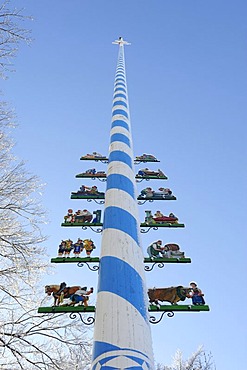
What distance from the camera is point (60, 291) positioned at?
10.0ft

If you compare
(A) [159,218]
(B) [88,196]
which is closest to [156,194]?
(A) [159,218]

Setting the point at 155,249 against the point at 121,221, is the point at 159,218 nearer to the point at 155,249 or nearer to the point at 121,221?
the point at 155,249

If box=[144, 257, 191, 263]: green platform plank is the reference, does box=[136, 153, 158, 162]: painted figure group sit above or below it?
above

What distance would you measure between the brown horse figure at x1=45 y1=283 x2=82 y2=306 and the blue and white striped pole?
1146 mm

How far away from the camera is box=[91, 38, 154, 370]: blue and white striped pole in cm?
132

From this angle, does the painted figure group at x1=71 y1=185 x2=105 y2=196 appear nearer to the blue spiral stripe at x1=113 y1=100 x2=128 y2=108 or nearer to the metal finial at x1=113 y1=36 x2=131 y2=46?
the blue spiral stripe at x1=113 y1=100 x2=128 y2=108

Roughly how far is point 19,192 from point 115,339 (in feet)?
18.2

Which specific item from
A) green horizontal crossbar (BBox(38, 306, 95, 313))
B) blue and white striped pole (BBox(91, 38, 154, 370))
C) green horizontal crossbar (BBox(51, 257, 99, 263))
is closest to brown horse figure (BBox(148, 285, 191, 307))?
green horizontal crossbar (BBox(38, 306, 95, 313))

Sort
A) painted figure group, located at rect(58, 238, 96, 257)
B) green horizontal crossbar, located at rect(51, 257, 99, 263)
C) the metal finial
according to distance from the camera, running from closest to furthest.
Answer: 1. green horizontal crossbar, located at rect(51, 257, 99, 263)
2. painted figure group, located at rect(58, 238, 96, 257)
3. the metal finial

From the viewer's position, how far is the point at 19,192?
656 cm

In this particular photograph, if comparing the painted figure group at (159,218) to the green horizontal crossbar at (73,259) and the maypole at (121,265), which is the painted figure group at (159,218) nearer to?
the maypole at (121,265)

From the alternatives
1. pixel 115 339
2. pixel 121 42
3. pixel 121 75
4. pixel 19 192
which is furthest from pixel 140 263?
pixel 121 42

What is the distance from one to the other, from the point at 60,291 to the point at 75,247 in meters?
0.72

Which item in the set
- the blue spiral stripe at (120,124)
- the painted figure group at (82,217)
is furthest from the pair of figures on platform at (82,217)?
the blue spiral stripe at (120,124)
